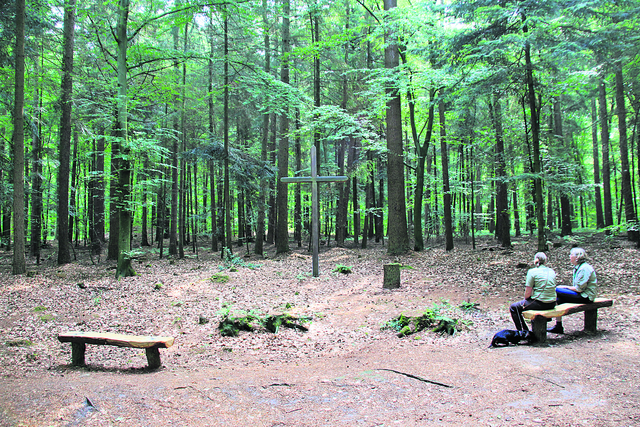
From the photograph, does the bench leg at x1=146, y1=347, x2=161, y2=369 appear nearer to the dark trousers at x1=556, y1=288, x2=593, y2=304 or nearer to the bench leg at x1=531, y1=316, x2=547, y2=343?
the bench leg at x1=531, y1=316, x2=547, y2=343

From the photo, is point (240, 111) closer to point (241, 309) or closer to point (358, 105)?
point (358, 105)

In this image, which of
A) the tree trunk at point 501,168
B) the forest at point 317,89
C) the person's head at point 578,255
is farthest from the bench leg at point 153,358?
the tree trunk at point 501,168

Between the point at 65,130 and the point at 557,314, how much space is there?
15.0 m

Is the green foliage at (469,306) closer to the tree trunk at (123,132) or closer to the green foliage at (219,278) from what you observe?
the green foliage at (219,278)

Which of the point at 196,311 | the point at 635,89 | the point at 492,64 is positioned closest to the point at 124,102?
the point at 196,311

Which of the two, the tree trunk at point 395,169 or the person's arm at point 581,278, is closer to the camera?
the person's arm at point 581,278

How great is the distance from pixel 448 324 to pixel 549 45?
7210 mm

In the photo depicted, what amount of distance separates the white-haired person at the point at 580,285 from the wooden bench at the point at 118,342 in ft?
18.8

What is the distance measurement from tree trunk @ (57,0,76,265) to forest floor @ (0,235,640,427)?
128 inches

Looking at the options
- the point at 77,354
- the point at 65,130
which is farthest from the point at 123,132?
the point at 77,354

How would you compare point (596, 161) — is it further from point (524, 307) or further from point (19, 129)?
point (19, 129)

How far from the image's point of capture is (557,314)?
197 inches

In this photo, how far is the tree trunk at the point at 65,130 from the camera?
11.7 m

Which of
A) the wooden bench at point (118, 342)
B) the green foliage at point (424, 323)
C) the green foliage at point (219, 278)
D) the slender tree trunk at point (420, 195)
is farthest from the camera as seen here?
the slender tree trunk at point (420, 195)
